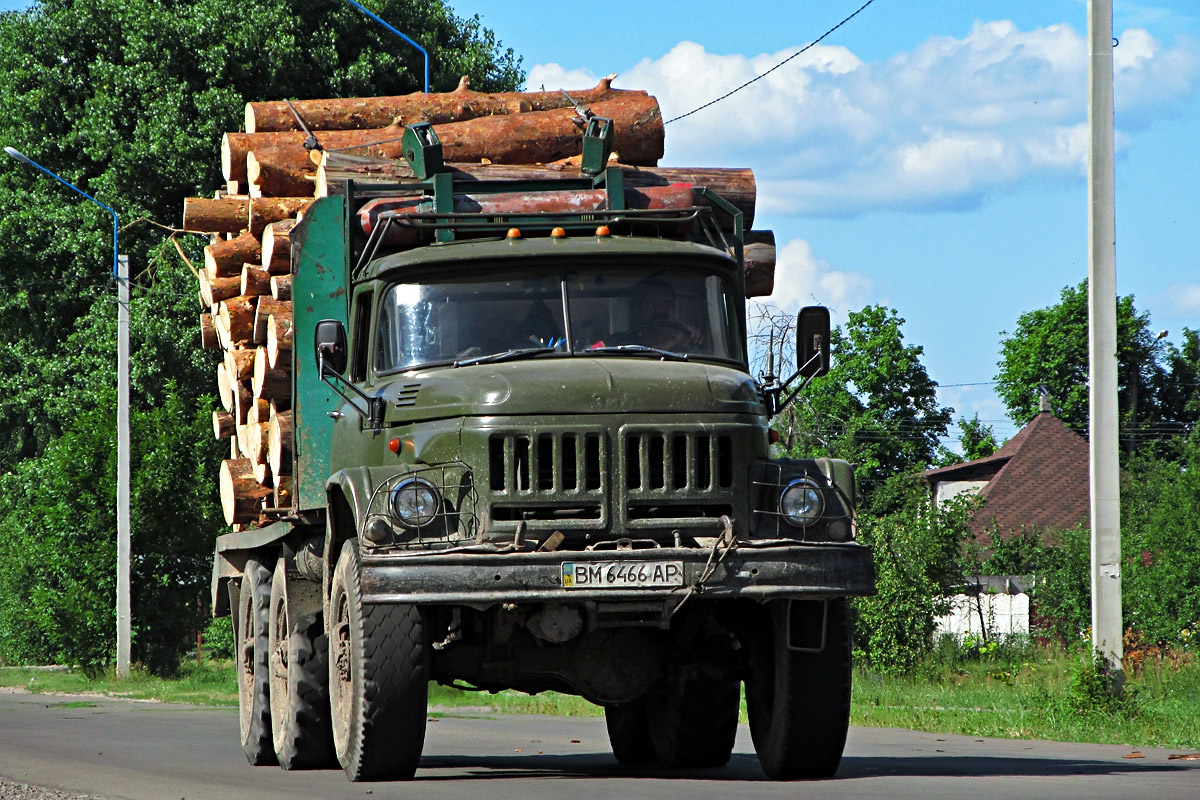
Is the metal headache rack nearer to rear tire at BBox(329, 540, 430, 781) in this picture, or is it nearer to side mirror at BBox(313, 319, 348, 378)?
side mirror at BBox(313, 319, 348, 378)

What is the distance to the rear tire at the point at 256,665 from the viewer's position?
1227cm

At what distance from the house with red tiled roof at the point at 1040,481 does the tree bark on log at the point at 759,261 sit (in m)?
47.9

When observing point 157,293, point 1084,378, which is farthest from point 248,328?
point 1084,378

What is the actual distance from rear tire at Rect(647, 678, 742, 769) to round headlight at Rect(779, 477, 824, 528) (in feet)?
8.06

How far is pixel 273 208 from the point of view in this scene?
13438 millimetres

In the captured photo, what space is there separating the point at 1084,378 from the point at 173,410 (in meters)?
49.6

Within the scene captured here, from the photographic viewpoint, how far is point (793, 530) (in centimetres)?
920

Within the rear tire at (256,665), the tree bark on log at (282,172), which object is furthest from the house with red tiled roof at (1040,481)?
the rear tire at (256,665)

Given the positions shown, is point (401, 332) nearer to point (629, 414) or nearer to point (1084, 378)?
point (629, 414)

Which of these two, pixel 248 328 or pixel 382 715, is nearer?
pixel 382 715

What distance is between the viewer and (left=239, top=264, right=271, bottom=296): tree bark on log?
13.5m

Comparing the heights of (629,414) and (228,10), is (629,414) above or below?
below

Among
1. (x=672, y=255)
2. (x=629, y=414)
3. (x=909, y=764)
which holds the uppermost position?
(x=672, y=255)

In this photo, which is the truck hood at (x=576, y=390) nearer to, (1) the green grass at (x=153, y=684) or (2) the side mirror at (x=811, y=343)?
(2) the side mirror at (x=811, y=343)
